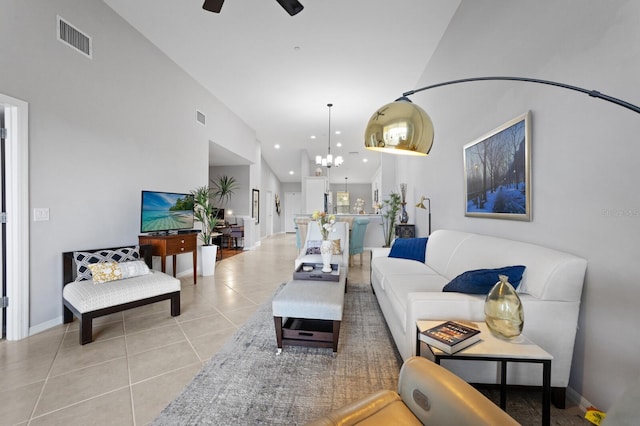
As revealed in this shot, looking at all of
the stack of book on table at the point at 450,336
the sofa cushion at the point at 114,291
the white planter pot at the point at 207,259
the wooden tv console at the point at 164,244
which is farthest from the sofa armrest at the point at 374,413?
the white planter pot at the point at 207,259

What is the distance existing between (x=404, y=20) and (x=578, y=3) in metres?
2.19

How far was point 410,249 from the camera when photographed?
3.68m

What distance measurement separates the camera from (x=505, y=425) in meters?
0.77

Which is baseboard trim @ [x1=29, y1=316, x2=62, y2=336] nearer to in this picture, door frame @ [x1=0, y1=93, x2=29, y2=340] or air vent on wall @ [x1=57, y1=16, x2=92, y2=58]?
door frame @ [x1=0, y1=93, x2=29, y2=340]

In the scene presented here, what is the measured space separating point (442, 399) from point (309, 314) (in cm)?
138

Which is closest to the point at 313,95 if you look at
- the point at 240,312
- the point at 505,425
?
the point at 240,312

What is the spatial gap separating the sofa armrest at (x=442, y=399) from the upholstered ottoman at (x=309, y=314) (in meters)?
1.11

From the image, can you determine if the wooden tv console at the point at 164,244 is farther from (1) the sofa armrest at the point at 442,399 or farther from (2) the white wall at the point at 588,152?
(2) the white wall at the point at 588,152

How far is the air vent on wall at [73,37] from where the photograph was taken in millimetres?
2795

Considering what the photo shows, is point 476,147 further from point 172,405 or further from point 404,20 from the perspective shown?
point 172,405

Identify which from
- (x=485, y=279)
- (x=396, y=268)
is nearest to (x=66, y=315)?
(x=396, y=268)

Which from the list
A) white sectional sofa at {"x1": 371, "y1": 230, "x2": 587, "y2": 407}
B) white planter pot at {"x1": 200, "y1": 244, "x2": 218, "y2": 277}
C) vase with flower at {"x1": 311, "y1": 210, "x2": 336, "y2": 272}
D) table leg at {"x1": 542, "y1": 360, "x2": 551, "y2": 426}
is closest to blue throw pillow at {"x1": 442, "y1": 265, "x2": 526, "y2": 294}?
white sectional sofa at {"x1": 371, "y1": 230, "x2": 587, "y2": 407}

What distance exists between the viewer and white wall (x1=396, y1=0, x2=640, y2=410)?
4.46 feet

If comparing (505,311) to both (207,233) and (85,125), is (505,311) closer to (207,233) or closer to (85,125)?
(85,125)
